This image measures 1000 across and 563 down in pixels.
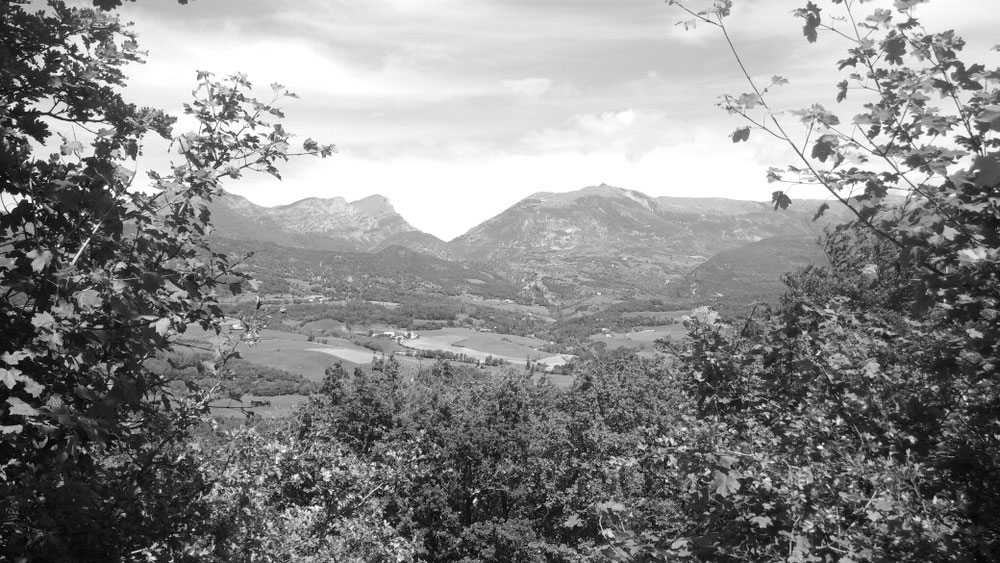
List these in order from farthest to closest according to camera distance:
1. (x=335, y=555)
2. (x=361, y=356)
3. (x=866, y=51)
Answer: (x=361, y=356)
(x=335, y=555)
(x=866, y=51)

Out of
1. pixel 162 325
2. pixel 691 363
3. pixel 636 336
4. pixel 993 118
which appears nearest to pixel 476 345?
pixel 636 336

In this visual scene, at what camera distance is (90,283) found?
11.8ft

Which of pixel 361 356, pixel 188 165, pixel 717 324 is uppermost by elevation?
pixel 188 165

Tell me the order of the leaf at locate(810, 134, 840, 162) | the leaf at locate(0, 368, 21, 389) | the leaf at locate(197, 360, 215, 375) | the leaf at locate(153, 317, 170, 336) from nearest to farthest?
1. the leaf at locate(0, 368, 21, 389)
2. the leaf at locate(153, 317, 170, 336)
3. the leaf at locate(810, 134, 840, 162)
4. the leaf at locate(197, 360, 215, 375)

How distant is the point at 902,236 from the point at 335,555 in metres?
8.86

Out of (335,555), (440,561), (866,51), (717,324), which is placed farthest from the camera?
(440,561)

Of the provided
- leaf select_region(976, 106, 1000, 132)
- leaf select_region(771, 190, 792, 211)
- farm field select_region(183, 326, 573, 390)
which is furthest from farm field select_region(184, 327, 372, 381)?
leaf select_region(976, 106, 1000, 132)

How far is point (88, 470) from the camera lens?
411cm

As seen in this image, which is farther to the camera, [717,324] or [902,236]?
[717,324]

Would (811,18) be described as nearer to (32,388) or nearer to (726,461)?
(726,461)

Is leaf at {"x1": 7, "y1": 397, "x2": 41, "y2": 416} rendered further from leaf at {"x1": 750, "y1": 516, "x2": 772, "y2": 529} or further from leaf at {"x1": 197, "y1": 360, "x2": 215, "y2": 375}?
leaf at {"x1": 750, "y1": 516, "x2": 772, "y2": 529}

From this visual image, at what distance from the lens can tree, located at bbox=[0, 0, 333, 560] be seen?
137 inches

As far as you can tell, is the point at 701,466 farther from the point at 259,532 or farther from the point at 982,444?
the point at 259,532

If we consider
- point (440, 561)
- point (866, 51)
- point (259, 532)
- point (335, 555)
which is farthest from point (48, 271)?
point (440, 561)
